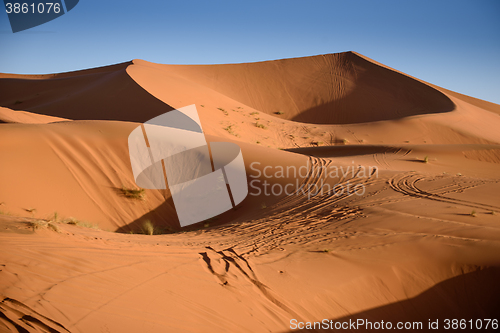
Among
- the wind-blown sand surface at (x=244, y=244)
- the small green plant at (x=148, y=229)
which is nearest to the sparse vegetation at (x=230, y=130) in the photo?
the wind-blown sand surface at (x=244, y=244)

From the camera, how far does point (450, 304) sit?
4.29 meters

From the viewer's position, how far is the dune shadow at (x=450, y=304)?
162 inches

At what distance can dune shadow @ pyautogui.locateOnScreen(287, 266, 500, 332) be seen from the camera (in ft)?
13.5

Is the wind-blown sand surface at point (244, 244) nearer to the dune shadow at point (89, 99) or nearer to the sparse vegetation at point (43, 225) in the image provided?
the sparse vegetation at point (43, 225)

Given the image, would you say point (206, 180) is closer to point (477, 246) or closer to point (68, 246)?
point (68, 246)

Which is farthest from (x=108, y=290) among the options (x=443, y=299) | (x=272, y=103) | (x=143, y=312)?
(x=272, y=103)

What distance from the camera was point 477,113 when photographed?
3005 cm

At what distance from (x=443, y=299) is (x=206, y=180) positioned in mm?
6910

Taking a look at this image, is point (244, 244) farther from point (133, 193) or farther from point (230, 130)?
point (230, 130)

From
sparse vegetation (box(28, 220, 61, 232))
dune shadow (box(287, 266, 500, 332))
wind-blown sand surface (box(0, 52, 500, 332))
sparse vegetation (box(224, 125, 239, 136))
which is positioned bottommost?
dune shadow (box(287, 266, 500, 332))

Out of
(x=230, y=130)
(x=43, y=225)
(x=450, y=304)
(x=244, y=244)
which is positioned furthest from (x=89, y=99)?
(x=450, y=304)
